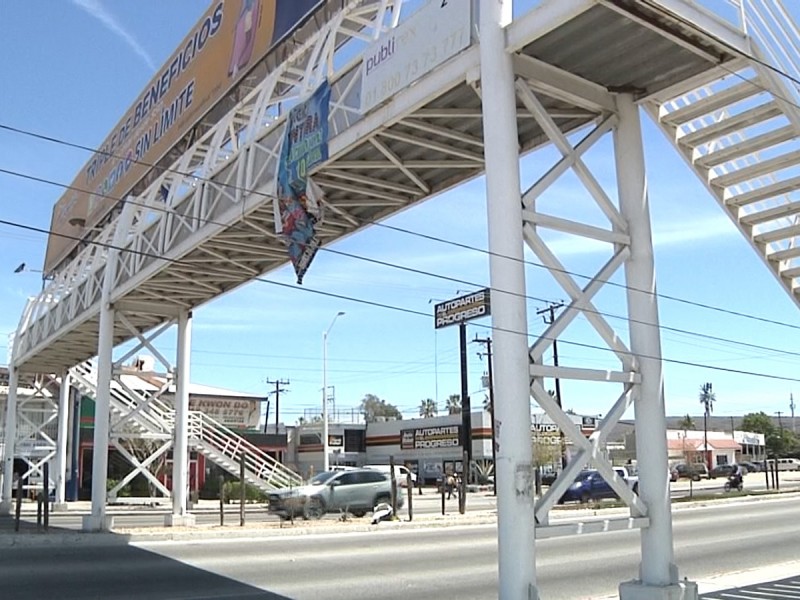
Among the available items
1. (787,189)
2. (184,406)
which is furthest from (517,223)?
(184,406)

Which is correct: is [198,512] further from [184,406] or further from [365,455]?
[365,455]

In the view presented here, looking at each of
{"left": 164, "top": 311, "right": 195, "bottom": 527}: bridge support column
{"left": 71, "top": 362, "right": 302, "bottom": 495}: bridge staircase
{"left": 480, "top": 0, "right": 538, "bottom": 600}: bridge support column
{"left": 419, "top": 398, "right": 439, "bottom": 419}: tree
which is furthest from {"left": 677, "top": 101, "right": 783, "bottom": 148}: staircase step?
{"left": 419, "top": 398, "right": 439, "bottom": 419}: tree

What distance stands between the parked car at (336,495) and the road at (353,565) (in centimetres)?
531

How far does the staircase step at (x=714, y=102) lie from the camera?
9086 mm

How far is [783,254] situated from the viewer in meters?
10.9

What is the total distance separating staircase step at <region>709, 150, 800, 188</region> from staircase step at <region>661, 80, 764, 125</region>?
81 centimetres

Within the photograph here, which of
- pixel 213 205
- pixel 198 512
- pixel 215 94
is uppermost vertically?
pixel 215 94

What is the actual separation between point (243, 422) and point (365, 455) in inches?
906

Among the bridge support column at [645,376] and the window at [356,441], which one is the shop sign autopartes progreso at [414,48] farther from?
the window at [356,441]

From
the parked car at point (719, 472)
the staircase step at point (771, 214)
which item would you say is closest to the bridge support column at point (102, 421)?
the staircase step at point (771, 214)

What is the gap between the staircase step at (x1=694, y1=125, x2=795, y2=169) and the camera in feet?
30.1

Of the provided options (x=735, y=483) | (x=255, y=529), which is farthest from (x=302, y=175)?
(x=735, y=483)

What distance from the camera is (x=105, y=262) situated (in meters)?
23.6

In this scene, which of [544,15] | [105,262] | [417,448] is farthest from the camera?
[417,448]
